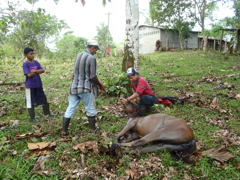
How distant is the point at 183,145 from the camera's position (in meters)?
4.03

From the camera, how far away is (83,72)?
4.83m

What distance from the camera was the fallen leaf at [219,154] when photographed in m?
4.00

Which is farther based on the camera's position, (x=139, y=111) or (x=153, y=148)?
(x=139, y=111)

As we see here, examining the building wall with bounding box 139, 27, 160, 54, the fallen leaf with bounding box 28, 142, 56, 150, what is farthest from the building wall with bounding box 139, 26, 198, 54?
the fallen leaf with bounding box 28, 142, 56, 150

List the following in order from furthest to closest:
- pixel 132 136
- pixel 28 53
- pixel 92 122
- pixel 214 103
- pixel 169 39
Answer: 1. pixel 169 39
2. pixel 214 103
3. pixel 28 53
4. pixel 92 122
5. pixel 132 136

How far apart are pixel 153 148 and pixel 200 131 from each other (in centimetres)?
163

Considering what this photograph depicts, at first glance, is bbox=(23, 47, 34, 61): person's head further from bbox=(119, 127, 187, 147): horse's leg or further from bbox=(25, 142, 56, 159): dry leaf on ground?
bbox=(119, 127, 187, 147): horse's leg

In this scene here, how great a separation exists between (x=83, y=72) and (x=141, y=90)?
170 cm

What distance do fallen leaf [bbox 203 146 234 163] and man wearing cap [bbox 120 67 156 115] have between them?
222 cm

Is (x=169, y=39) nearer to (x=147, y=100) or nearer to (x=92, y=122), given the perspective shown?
(x=147, y=100)

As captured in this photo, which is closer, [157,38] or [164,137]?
[164,137]

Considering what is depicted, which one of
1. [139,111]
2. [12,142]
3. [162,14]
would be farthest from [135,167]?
[162,14]

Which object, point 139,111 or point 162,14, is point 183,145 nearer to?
point 139,111

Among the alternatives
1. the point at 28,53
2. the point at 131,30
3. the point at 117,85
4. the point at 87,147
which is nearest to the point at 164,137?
the point at 87,147
